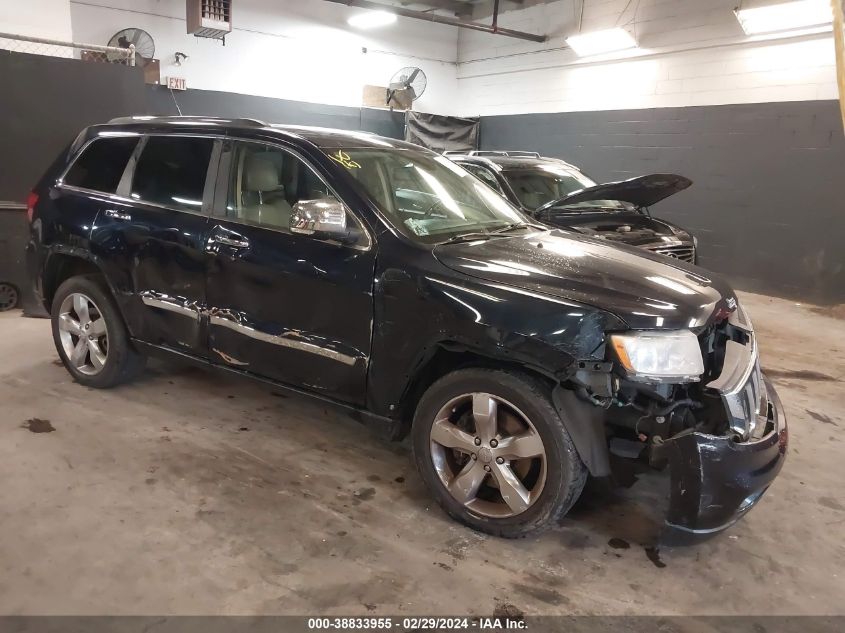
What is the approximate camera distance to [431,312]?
8.99 feet

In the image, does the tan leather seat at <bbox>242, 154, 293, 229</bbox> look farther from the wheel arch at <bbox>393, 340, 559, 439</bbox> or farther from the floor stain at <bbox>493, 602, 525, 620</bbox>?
the floor stain at <bbox>493, 602, 525, 620</bbox>

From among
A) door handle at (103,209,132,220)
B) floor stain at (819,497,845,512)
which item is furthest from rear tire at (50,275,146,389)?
floor stain at (819,497,845,512)

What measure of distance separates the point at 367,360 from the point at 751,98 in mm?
8213

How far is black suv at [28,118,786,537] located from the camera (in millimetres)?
2486

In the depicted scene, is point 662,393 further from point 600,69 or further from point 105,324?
point 600,69

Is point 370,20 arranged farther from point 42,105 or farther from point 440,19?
point 42,105

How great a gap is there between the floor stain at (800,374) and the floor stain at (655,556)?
3137 millimetres

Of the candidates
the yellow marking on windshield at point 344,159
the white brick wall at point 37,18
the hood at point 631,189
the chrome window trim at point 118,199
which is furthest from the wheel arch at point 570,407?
the white brick wall at point 37,18

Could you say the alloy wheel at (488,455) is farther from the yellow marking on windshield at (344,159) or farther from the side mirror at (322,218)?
the yellow marking on windshield at (344,159)

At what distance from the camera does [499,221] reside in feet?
11.7

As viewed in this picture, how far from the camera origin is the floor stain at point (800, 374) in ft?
17.5

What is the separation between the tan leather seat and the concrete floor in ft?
4.14

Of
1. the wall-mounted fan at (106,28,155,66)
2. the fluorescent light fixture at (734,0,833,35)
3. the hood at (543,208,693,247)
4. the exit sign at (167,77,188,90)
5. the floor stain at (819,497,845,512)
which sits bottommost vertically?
the floor stain at (819,497,845,512)

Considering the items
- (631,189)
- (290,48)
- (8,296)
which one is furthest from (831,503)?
(290,48)
